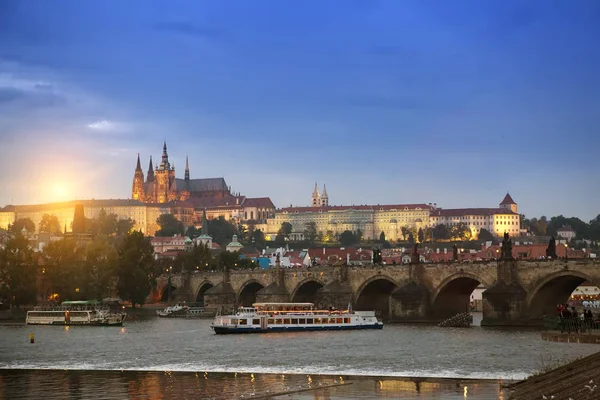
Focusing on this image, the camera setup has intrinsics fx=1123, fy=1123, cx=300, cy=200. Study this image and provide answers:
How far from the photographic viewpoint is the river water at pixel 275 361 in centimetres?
3981

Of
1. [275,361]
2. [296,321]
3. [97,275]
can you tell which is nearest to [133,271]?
[97,275]

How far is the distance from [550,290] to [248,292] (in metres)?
49.9

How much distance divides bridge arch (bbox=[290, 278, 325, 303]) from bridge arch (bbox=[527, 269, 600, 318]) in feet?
100

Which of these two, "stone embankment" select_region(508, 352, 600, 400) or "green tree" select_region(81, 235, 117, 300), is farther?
"green tree" select_region(81, 235, 117, 300)

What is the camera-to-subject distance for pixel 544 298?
8444 cm

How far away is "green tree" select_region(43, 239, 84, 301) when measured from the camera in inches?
4684

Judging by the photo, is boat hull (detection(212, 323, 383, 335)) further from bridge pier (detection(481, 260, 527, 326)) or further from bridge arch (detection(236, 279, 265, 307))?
bridge arch (detection(236, 279, 265, 307))

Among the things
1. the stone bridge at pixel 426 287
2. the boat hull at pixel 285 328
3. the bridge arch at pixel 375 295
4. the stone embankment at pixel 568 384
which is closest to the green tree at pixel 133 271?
the stone bridge at pixel 426 287

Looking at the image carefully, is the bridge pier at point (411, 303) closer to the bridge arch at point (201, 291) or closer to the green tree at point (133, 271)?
the green tree at point (133, 271)

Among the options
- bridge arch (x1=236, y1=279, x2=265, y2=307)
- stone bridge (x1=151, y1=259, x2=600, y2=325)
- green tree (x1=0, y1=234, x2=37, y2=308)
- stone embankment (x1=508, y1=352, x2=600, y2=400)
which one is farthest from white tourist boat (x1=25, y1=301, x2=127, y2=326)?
stone embankment (x1=508, y1=352, x2=600, y2=400)

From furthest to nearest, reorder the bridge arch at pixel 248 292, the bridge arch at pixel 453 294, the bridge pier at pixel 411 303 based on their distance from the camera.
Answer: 1. the bridge arch at pixel 248 292
2. the bridge pier at pixel 411 303
3. the bridge arch at pixel 453 294

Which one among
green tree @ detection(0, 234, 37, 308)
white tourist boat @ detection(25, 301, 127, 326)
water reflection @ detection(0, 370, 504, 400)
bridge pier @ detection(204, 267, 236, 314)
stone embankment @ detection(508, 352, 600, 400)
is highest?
green tree @ detection(0, 234, 37, 308)

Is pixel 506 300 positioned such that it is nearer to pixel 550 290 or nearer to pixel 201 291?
pixel 550 290

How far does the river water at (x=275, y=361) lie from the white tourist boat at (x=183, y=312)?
29657 millimetres
